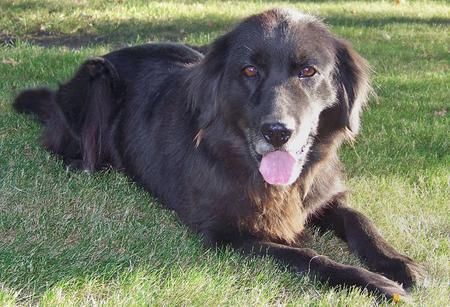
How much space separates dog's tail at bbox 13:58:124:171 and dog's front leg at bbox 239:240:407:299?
69.8 inches

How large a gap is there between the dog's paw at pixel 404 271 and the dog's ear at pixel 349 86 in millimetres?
788

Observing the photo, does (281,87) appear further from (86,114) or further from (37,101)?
(37,101)

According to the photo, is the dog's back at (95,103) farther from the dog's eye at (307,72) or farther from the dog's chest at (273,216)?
the dog's eye at (307,72)

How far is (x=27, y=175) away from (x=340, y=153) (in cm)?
219

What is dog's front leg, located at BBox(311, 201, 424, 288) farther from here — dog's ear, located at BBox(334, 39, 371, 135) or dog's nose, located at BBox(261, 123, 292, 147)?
dog's nose, located at BBox(261, 123, 292, 147)

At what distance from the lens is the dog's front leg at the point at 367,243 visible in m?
3.35

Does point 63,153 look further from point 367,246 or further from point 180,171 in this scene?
point 367,246

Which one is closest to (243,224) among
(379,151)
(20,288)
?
(20,288)

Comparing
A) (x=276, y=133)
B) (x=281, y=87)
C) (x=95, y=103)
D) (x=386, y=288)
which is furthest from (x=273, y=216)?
(x=95, y=103)

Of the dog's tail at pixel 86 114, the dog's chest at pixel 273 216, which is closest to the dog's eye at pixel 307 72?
the dog's chest at pixel 273 216

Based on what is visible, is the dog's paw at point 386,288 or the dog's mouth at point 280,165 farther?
the dog's mouth at point 280,165

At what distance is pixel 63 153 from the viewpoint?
5.04 metres

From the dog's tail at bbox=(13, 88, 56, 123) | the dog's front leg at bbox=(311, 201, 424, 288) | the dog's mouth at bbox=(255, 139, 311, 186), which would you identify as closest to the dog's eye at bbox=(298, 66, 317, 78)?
the dog's mouth at bbox=(255, 139, 311, 186)

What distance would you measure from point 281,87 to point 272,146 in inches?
11.5
